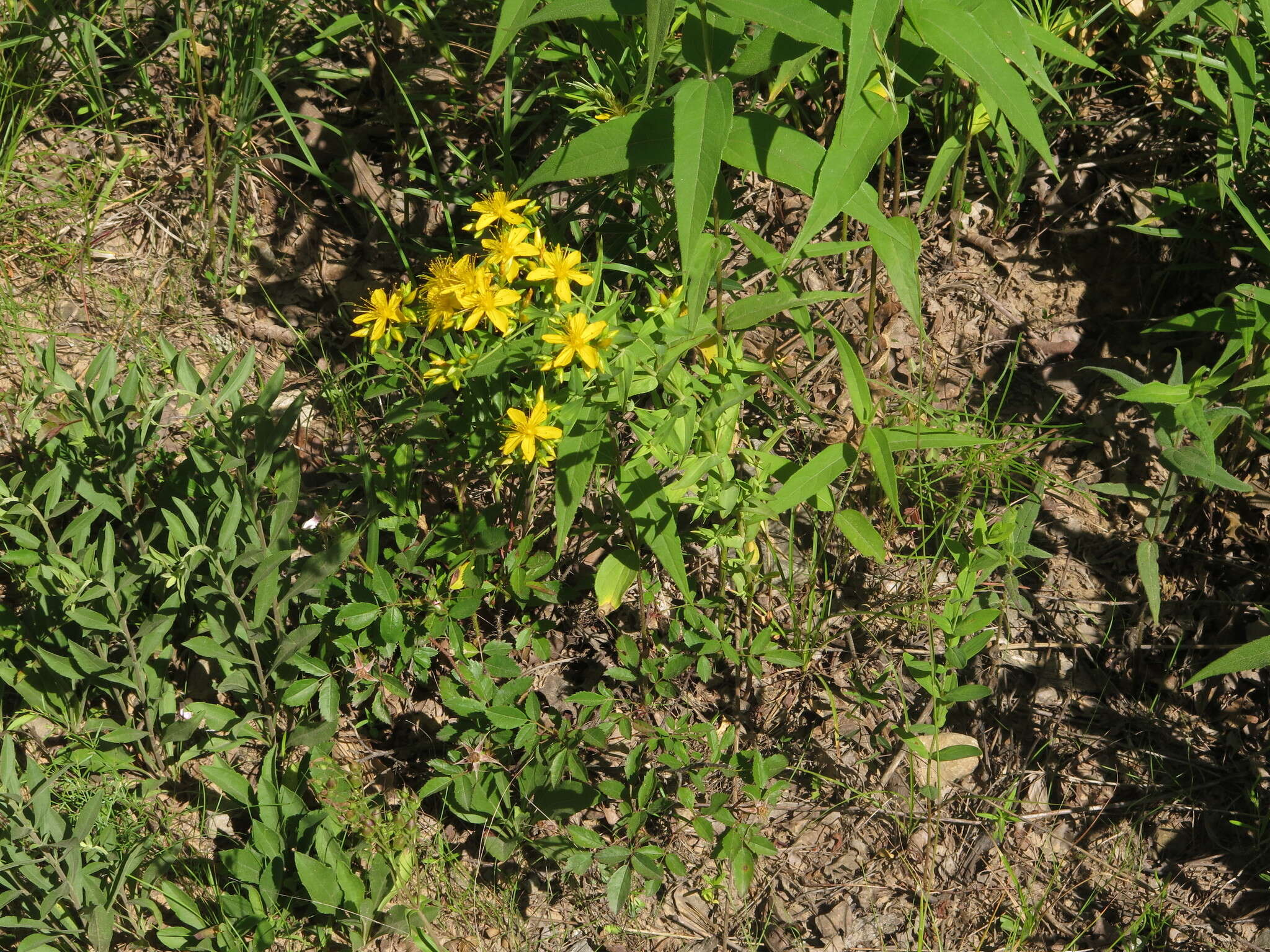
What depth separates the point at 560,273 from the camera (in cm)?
201

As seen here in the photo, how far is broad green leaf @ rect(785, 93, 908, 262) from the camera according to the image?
1648mm

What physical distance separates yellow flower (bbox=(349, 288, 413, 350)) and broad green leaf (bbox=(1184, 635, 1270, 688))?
67.9 inches

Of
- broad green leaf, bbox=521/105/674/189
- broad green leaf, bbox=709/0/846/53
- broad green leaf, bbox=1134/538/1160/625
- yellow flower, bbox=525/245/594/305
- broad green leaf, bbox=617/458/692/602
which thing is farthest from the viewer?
broad green leaf, bbox=1134/538/1160/625

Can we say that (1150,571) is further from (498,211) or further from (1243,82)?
(498,211)

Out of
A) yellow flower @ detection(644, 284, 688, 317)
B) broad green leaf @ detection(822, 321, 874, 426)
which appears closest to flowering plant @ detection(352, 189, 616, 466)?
yellow flower @ detection(644, 284, 688, 317)

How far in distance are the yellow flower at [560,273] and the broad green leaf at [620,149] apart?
0.16 meters

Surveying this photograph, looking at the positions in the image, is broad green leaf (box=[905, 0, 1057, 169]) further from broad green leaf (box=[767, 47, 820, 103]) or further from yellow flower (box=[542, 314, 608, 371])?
yellow flower (box=[542, 314, 608, 371])

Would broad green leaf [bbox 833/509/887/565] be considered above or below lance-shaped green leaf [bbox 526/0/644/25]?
below

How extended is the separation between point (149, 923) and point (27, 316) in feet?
5.55

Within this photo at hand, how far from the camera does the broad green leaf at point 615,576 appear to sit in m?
2.27

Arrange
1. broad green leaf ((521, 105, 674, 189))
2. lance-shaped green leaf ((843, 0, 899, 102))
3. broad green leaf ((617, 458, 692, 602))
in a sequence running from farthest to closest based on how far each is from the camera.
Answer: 1. broad green leaf ((617, 458, 692, 602))
2. broad green leaf ((521, 105, 674, 189))
3. lance-shaped green leaf ((843, 0, 899, 102))

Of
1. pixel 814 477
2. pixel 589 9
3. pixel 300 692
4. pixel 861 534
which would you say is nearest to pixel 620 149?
pixel 589 9

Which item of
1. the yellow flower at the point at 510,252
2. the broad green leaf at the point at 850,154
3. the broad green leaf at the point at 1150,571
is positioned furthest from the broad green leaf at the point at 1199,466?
the yellow flower at the point at 510,252

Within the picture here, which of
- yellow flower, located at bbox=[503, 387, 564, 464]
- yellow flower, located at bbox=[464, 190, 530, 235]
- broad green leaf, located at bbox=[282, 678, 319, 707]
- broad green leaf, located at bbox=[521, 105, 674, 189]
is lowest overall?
broad green leaf, located at bbox=[282, 678, 319, 707]
